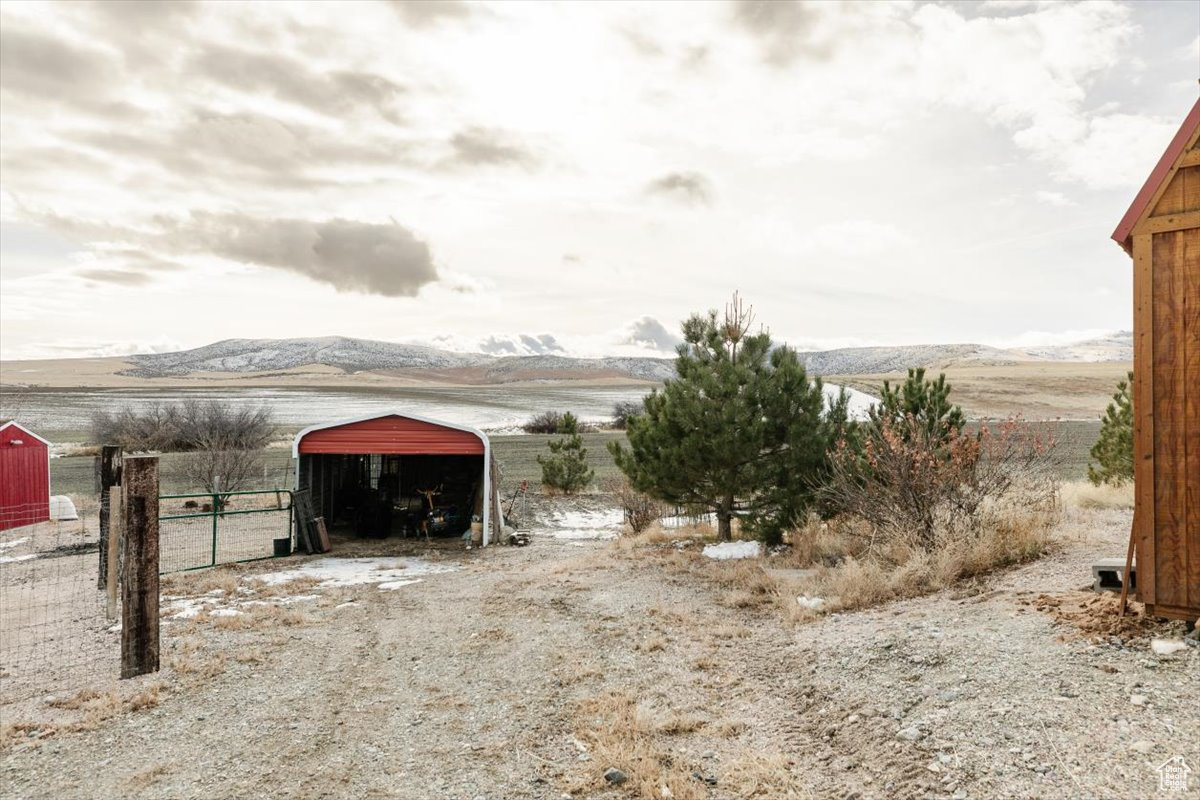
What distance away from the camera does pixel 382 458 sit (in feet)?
68.4

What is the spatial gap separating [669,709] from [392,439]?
11020mm

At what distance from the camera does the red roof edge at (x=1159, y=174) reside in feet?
16.7

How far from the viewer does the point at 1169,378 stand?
5.17m

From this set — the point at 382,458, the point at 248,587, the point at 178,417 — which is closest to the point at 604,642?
the point at 248,587

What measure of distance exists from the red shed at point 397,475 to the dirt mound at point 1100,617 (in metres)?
10.9

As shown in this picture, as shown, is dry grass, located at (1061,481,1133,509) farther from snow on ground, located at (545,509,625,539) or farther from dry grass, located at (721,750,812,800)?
dry grass, located at (721,750,812,800)

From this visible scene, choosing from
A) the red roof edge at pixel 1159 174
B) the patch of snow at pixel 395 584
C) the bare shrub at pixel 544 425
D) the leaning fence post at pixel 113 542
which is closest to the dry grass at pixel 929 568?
the red roof edge at pixel 1159 174

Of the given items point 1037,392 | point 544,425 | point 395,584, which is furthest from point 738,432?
point 1037,392

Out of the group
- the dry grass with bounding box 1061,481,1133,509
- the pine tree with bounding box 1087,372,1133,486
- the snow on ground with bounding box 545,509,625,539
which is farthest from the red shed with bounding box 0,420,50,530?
the pine tree with bounding box 1087,372,1133,486

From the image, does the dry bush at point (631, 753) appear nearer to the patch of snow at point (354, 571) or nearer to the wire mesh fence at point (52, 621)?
the wire mesh fence at point (52, 621)

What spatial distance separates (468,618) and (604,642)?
7.00 ft

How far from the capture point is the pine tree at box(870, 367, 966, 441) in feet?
36.5

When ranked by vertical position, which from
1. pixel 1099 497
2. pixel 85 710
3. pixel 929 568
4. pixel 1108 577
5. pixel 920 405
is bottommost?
pixel 85 710

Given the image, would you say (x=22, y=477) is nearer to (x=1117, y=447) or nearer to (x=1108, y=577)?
(x=1108, y=577)
